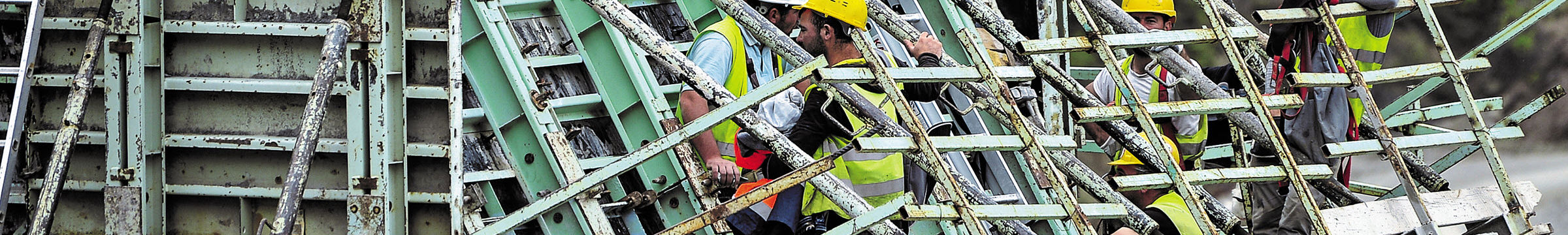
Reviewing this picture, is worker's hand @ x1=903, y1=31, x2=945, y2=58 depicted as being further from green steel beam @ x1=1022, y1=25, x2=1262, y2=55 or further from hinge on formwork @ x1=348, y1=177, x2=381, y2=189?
hinge on formwork @ x1=348, y1=177, x2=381, y2=189

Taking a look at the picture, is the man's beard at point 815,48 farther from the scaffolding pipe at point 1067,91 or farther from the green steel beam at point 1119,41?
the green steel beam at point 1119,41

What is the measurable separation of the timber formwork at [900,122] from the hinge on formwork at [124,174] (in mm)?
1227

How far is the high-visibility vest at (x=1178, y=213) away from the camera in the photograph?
20.4 feet

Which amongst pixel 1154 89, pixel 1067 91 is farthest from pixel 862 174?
pixel 1154 89

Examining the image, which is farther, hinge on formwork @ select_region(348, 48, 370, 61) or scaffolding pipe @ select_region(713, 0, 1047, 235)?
scaffolding pipe @ select_region(713, 0, 1047, 235)

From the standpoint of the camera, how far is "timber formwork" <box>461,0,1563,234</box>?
17.9 ft

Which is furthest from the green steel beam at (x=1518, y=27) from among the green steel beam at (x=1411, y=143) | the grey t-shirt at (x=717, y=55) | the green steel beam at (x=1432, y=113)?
the grey t-shirt at (x=717, y=55)

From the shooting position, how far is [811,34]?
6.13 m

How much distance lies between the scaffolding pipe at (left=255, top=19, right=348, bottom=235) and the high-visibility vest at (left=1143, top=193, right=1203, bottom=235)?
3.38 meters

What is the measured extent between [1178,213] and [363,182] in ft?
10.9

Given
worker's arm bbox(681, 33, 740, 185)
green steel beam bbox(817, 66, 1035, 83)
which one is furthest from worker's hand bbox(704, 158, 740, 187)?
green steel beam bbox(817, 66, 1035, 83)

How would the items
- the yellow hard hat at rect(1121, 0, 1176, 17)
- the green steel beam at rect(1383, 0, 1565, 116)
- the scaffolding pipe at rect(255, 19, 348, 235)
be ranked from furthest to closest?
the yellow hard hat at rect(1121, 0, 1176, 17) → the green steel beam at rect(1383, 0, 1565, 116) → the scaffolding pipe at rect(255, 19, 348, 235)

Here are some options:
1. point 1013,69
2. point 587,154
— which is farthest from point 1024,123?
point 587,154

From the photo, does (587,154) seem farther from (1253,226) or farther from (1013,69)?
(1253,226)
